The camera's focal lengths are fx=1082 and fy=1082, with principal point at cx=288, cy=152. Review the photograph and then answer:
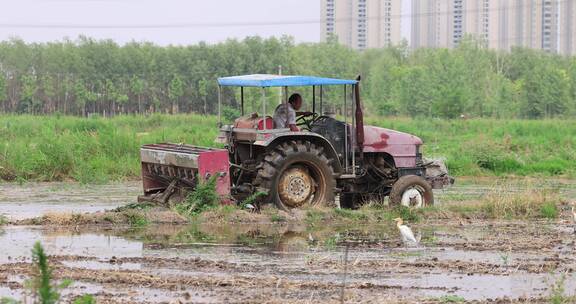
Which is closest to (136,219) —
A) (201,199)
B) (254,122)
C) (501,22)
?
(201,199)

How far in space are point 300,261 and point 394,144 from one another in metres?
5.78

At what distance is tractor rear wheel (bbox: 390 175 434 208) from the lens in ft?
56.2

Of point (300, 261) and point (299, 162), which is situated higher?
point (299, 162)

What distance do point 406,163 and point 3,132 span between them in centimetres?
1881

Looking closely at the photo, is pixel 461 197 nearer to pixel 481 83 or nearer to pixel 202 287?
pixel 202 287

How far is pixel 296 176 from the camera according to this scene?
16.7 metres

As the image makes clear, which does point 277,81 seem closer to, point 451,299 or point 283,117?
point 283,117

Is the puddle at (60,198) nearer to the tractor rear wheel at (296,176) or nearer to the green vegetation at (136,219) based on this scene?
the green vegetation at (136,219)

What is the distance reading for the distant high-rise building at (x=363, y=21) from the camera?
144375 mm

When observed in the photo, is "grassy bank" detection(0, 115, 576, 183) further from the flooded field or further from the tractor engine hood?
the tractor engine hood

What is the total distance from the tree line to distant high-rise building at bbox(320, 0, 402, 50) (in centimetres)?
5524

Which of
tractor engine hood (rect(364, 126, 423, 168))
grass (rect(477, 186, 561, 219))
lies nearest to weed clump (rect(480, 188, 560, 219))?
grass (rect(477, 186, 561, 219))

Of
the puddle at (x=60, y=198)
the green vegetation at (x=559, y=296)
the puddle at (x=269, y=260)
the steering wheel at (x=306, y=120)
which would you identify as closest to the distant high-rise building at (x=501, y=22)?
the puddle at (x=60, y=198)

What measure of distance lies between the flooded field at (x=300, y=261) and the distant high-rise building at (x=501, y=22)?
125 meters
